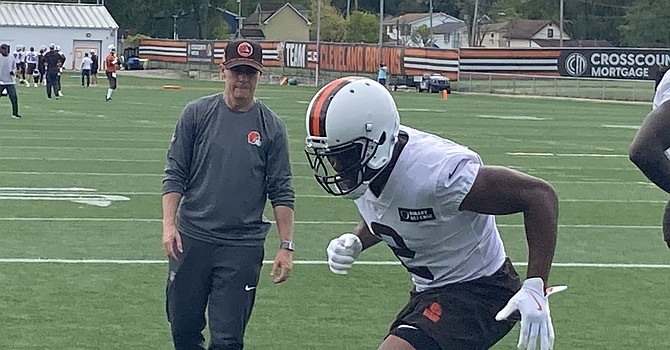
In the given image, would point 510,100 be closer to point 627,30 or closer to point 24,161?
point 24,161

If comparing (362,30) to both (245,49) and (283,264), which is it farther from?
(283,264)

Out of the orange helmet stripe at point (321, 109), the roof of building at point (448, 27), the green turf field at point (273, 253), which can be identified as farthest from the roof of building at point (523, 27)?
the orange helmet stripe at point (321, 109)

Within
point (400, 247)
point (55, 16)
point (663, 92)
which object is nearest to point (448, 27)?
point (55, 16)

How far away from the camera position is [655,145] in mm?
4777

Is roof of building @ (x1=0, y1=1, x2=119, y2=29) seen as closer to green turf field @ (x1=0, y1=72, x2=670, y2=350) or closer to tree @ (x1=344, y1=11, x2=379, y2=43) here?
tree @ (x1=344, y1=11, x2=379, y2=43)

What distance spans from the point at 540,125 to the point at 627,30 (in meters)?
63.7

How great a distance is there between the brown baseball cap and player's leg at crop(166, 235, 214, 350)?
83cm

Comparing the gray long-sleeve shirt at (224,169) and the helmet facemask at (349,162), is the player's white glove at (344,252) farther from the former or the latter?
the gray long-sleeve shirt at (224,169)

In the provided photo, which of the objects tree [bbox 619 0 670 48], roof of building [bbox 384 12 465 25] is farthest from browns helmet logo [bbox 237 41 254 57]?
roof of building [bbox 384 12 465 25]

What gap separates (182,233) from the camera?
6219 millimetres

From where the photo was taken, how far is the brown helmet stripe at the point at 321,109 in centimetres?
426

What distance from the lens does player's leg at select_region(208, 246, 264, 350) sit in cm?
600

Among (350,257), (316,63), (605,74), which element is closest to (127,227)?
(350,257)

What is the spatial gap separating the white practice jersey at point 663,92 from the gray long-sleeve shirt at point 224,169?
193 centimetres
